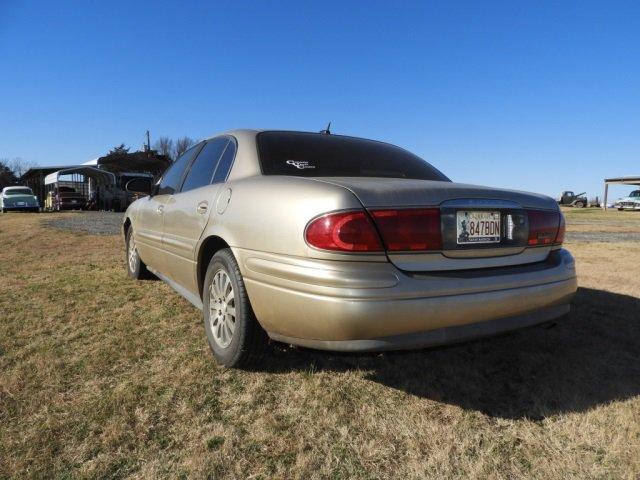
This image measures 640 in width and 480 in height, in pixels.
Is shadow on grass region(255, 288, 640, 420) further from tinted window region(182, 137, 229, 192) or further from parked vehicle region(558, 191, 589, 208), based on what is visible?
parked vehicle region(558, 191, 589, 208)

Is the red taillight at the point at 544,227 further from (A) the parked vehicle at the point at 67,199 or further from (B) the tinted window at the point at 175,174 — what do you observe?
(A) the parked vehicle at the point at 67,199

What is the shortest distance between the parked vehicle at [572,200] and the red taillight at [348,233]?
4925 cm

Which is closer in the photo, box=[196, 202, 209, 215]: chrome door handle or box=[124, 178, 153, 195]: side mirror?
box=[196, 202, 209, 215]: chrome door handle

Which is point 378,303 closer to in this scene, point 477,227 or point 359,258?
point 359,258

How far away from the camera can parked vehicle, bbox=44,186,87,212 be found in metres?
25.7

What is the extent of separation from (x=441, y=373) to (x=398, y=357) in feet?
1.00

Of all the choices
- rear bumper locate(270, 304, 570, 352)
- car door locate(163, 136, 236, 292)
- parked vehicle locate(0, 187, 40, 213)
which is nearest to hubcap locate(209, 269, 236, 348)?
car door locate(163, 136, 236, 292)

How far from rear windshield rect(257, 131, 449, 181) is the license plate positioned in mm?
881

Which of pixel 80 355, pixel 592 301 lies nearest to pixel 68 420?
pixel 80 355

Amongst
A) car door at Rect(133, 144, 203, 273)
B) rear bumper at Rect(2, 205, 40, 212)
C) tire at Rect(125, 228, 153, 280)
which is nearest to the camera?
car door at Rect(133, 144, 203, 273)

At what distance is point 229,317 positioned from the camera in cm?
245

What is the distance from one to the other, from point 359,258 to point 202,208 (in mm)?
1338

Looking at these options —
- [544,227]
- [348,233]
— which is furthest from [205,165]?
[544,227]

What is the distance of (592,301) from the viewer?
3.89m
